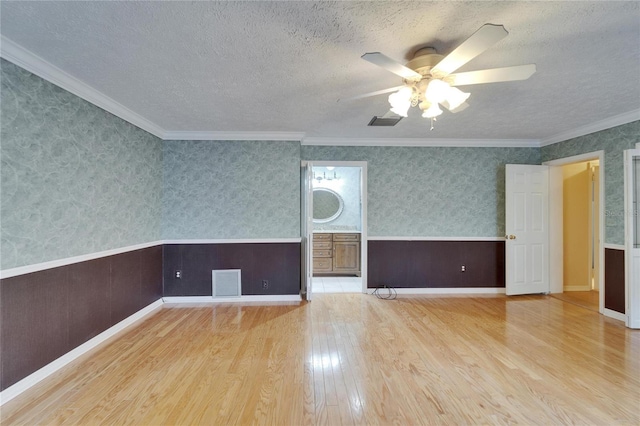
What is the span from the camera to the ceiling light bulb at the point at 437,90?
1859 millimetres

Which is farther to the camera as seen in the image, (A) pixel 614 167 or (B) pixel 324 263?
(B) pixel 324 263

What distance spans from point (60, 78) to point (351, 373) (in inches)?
131

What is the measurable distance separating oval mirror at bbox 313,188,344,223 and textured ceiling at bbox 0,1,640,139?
331cm

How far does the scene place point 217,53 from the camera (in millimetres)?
2109

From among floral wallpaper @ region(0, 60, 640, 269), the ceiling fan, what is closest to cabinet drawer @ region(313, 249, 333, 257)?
floral wallpaper @ region(0, 60, 640, 269)

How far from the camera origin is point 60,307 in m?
2.47

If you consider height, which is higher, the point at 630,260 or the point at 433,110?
the point at 433,110

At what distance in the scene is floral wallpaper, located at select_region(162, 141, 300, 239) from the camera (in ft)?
13.9

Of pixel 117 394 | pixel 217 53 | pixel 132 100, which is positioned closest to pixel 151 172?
pixel 132 100

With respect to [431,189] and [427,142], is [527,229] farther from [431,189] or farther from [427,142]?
[427,142]

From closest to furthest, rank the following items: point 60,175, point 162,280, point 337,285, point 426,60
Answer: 1. point 426,60
2. point 60,175
3. point 162,280
4. point 337,285

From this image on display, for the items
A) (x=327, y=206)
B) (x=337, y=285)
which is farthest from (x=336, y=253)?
(x=327, y=206)

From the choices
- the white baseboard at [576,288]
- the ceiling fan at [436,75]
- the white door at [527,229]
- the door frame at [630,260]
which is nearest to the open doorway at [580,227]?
the white baseboard at [576,288]

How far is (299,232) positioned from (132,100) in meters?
2.53
